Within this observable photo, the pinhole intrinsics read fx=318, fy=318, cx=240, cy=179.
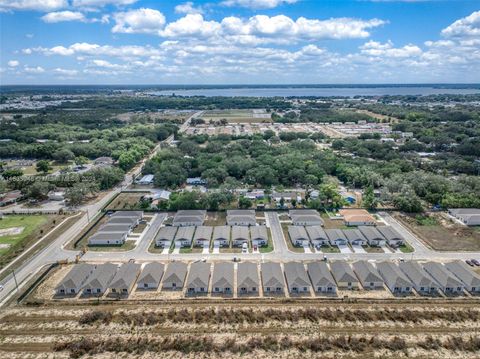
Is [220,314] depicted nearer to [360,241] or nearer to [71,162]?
[360,241]

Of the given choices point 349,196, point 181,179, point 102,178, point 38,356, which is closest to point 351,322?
point 38,356

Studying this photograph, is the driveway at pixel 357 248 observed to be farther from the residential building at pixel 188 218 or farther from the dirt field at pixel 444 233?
the residential building at pixel 188 218

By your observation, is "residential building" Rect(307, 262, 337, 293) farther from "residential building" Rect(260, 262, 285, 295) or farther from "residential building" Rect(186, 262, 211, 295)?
"residential building" Rect(186, 262, 211, 295)

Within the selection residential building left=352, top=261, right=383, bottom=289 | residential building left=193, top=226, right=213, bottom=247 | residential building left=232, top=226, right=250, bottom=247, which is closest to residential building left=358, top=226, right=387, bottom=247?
residential building left=352, top=261, right=383, bottom=289

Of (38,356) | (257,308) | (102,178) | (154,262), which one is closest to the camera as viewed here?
(38,356)

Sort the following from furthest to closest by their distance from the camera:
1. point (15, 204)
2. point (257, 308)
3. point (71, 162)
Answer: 1. point (71, 162)
2. point (15, 204)
3. point (257, 308)

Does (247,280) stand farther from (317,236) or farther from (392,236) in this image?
(392,236)
